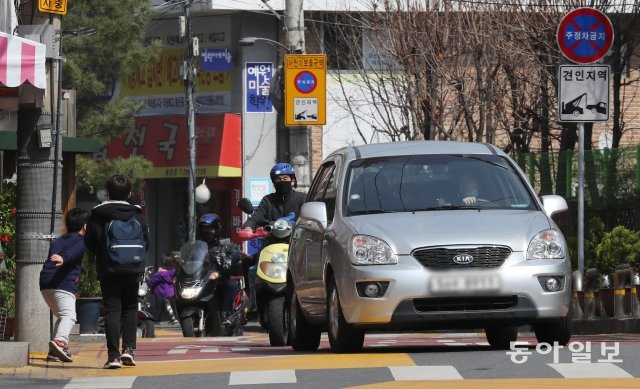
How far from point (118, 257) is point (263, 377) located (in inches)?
75.8

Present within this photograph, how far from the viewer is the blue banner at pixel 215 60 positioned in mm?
42188

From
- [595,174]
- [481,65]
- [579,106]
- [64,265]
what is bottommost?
[64,265]

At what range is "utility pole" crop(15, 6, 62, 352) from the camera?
14.2 metres

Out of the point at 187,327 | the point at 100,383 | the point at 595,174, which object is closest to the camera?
the point at 100,383

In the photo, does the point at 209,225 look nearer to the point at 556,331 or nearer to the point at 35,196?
the point at 35,196

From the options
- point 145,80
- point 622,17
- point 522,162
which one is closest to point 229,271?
point 522,162

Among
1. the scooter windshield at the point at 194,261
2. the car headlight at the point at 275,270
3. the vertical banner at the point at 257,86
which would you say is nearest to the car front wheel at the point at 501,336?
the car headlight at the point at 275,270

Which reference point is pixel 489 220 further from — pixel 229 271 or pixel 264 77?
pixel 264 77

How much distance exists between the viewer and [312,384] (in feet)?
35.5

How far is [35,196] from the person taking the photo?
14.2 metres

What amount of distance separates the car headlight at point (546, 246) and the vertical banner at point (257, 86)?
28961 millimetres

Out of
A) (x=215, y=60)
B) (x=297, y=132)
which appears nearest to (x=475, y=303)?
(x=297, y=132)

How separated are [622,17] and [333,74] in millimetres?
8949

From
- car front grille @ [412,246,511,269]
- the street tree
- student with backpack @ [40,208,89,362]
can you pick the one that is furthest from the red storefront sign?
car front grille @ [412,246,511,269]
